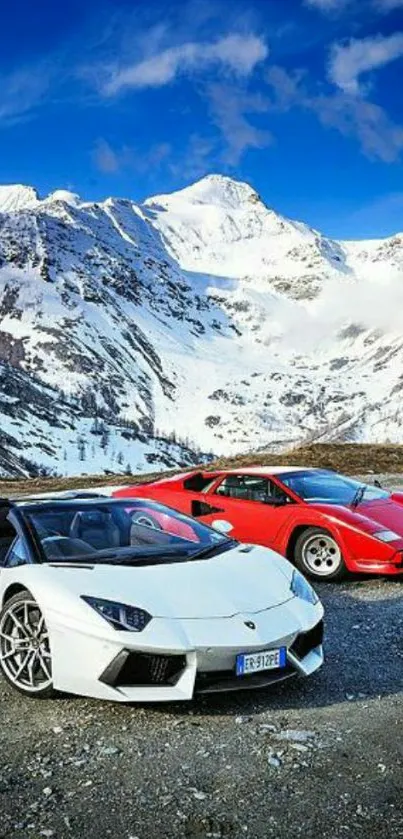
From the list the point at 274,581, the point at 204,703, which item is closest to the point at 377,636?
the point at 274,581

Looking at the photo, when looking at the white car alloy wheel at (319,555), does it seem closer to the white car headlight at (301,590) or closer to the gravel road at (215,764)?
the white car headlight at (301,590)

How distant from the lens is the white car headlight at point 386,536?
975 cm

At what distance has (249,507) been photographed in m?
11.0

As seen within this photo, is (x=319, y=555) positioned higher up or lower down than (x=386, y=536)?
lower down

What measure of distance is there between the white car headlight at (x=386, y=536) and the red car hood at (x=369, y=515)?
2.0 inches

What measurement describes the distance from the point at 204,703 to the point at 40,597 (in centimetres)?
137

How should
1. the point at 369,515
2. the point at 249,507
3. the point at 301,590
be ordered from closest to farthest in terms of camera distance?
1. the point at 301,590
2. the point at 369,515
3. the point at 249,507

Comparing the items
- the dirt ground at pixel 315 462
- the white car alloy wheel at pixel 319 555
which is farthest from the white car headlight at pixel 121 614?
the dirt ground at pixel 315 462

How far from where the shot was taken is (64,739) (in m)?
5.13

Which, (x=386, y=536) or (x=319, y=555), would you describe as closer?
(x=386, y=536)

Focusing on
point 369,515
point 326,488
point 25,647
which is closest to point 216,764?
point 25,647

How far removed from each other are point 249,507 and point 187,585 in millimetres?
5054

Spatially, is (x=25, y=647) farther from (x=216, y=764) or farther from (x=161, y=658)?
(x=216, y=764)

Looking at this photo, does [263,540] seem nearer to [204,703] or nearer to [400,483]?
[204,703]
